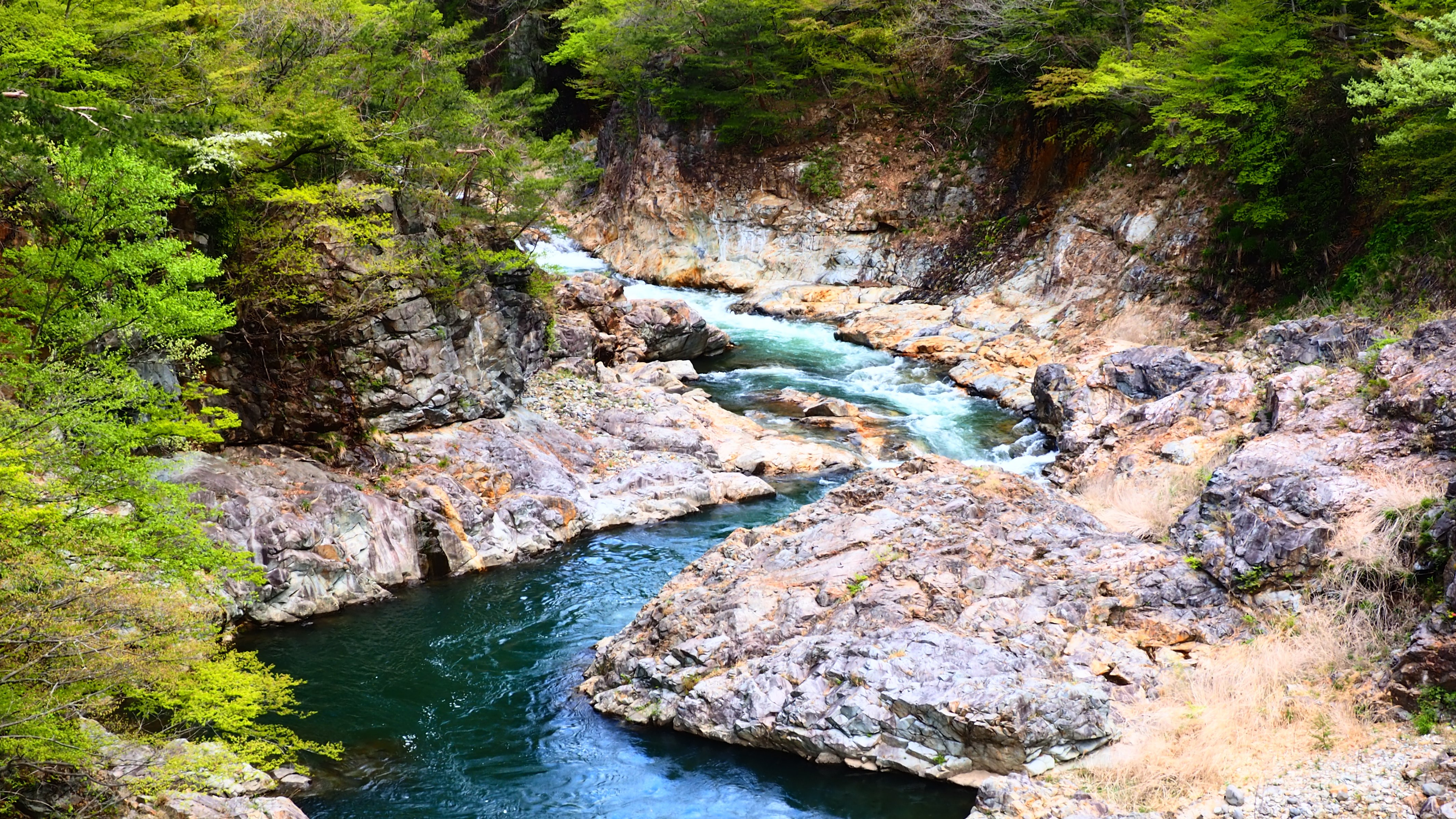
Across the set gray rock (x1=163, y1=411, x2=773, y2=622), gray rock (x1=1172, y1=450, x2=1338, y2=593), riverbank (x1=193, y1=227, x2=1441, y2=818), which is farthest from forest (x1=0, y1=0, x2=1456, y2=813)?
gray rock (x1=1172, y1=450, x2=1338, y2=593)

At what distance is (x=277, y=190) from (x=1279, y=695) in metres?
16.3

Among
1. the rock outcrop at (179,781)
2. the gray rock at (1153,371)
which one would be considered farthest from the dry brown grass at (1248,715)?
the gray rock at (1153,371)

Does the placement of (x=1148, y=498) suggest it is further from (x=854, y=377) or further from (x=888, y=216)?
(x=888, y=216)

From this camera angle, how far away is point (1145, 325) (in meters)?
26.3

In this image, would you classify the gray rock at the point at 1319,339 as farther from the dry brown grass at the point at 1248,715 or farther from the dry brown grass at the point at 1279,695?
the dry brown grass at the point at 1248,715

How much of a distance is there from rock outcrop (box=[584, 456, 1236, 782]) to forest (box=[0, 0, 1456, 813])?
15.7 ft

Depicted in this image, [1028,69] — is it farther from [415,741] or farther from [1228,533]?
[415,741]

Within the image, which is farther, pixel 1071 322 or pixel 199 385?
pixel 1071 322

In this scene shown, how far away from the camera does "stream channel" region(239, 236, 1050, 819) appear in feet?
34.9

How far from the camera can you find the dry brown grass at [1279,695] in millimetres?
9211

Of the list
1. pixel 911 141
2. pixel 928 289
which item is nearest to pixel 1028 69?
pixel 911 141

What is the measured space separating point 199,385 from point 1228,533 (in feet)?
50.7

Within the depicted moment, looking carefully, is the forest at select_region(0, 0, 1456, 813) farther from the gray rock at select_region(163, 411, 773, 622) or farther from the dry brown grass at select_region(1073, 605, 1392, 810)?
the dry brown grass at select_region(1073, 605, 1392, 810)

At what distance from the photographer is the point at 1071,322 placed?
92.2 ft
